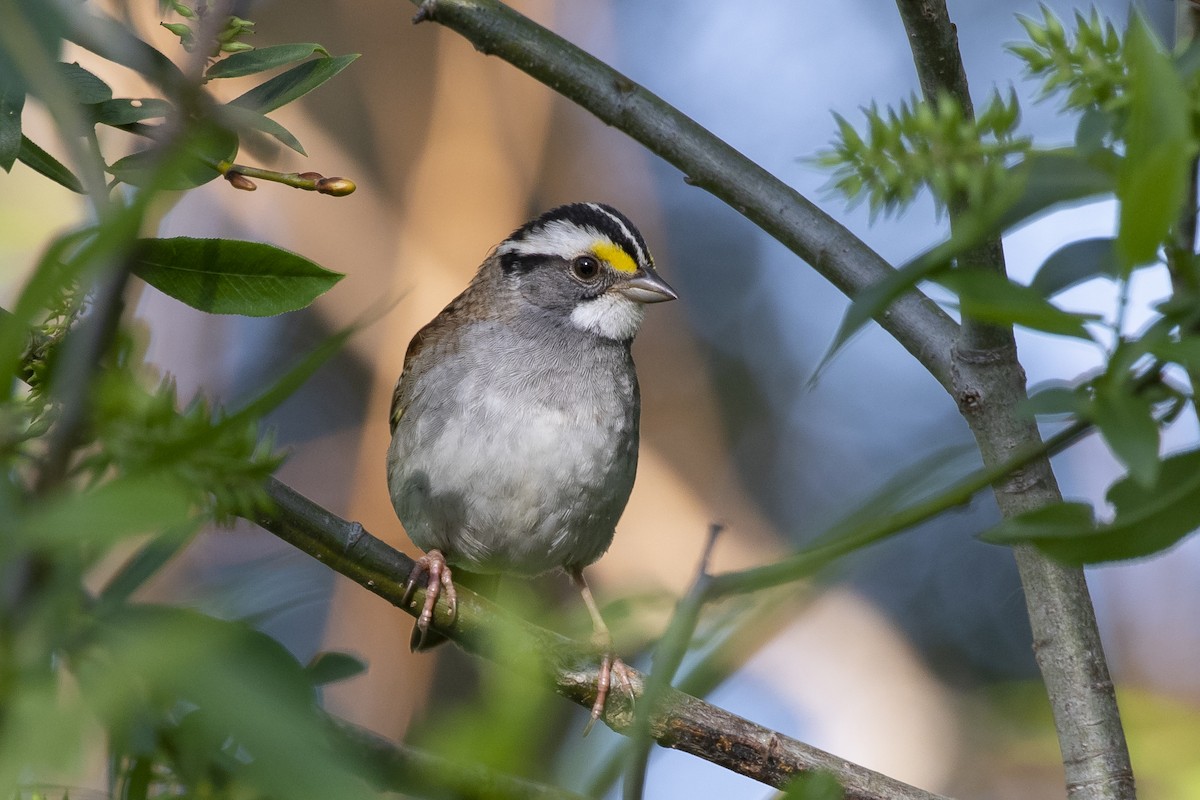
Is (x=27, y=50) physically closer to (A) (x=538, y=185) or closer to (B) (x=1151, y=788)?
(B) (x=1151, y=788)

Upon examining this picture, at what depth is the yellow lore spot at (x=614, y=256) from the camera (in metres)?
3.96

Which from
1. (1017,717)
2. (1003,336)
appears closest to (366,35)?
(1017,717)

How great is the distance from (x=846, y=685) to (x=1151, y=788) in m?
3.05

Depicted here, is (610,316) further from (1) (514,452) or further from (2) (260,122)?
(2) (260,122)

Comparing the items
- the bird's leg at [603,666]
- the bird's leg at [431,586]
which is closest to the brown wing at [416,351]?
the bird's leg at [431,586]

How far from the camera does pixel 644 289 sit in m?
3.91

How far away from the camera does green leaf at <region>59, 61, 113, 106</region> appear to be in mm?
1078

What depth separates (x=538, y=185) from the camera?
699 centimetres

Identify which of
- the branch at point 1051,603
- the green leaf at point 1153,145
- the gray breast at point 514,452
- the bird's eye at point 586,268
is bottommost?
the green leaf at point 1153,145

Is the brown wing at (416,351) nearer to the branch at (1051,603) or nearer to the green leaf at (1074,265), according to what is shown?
the branch at (1051,603)

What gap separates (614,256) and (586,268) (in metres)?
0.10

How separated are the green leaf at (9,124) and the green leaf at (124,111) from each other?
0.06m

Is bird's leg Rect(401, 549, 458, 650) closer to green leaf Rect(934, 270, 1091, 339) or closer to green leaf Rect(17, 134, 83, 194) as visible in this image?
green leaf Rect(17, 134, 83, 194)

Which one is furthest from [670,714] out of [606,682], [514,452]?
[514,452]
